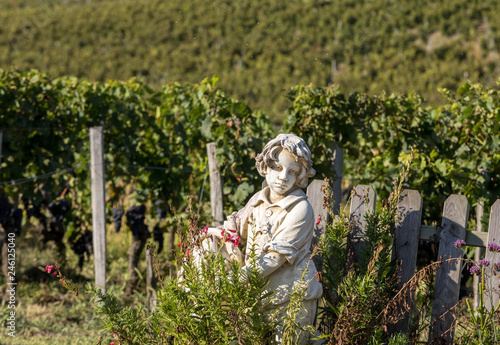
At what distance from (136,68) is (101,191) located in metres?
→ 22.5

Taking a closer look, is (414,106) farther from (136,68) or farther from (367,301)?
(136,68)

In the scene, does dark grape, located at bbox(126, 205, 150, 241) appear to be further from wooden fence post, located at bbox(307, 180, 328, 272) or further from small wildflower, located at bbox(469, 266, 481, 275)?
small wildflower, located at bbox(469, 266, 481, 275)

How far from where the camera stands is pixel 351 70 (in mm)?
24625

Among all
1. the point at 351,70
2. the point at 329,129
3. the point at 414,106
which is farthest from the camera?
the point at 351,70

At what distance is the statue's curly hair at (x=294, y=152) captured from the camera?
2.59m

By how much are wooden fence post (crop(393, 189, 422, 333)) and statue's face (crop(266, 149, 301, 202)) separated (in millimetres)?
695

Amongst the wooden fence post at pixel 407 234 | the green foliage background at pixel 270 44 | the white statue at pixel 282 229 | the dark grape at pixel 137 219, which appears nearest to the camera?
the white statue at pixel 282 229

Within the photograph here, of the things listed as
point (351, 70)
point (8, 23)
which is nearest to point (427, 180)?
point (351, 70)

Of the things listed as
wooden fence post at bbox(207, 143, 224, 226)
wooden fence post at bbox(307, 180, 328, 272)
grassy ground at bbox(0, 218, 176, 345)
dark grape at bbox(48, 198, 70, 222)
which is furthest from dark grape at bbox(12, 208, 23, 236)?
wooden fence post at bbox(307, 180, 328, 272)

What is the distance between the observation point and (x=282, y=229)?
2.55 meters

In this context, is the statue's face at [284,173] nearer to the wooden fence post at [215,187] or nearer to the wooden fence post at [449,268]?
the wooden fence post at [449,268]

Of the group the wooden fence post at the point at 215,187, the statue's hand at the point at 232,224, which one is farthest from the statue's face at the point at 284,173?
the wooden fence post at the point at 215,187

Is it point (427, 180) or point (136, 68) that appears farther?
point (136, 68)

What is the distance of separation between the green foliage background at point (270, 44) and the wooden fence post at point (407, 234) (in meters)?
19.2
